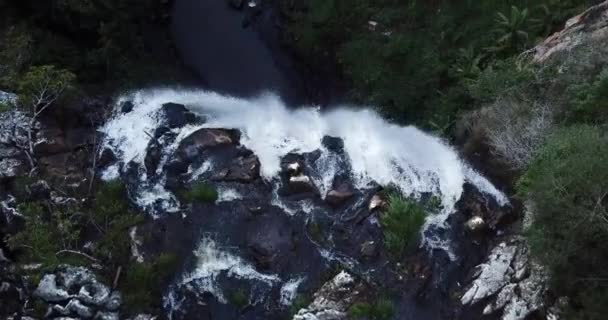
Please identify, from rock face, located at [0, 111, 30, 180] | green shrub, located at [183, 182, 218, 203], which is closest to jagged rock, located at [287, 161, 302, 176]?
green shrub, located at [183, 182, 218, 203]

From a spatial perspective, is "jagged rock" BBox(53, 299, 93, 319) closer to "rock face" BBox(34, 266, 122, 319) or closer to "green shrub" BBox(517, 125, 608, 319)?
"rock face" BBox(34, 266, 122, 319)

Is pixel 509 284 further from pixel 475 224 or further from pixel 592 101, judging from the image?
pixel 592 101

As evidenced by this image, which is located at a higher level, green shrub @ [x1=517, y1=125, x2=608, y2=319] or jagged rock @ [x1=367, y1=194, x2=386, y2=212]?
green shrub @ [x1=517, y1=125, x2=608, y2=319]

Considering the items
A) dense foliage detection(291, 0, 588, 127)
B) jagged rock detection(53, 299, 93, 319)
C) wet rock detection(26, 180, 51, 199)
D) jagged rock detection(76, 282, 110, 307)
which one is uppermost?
dense foliage detection(291, 0, 588, 127)

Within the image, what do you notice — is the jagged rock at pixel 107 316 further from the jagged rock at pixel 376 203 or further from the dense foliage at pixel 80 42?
the dense foliage at pixel 80 42

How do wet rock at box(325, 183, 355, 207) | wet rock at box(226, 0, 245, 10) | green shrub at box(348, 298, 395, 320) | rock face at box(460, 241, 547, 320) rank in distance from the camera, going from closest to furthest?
rock face at box(460, 241, 547, 320) < green shrub at box(348, 298, 395, 320) < wet rock at box(325, 183, 355, 207) < wet rock at box(226, 0, 245, 10)

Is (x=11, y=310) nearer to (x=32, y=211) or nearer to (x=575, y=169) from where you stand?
(x=32, y=211)

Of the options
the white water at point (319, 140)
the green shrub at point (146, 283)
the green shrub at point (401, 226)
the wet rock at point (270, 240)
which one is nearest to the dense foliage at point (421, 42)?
the white water at point (319, 140)
